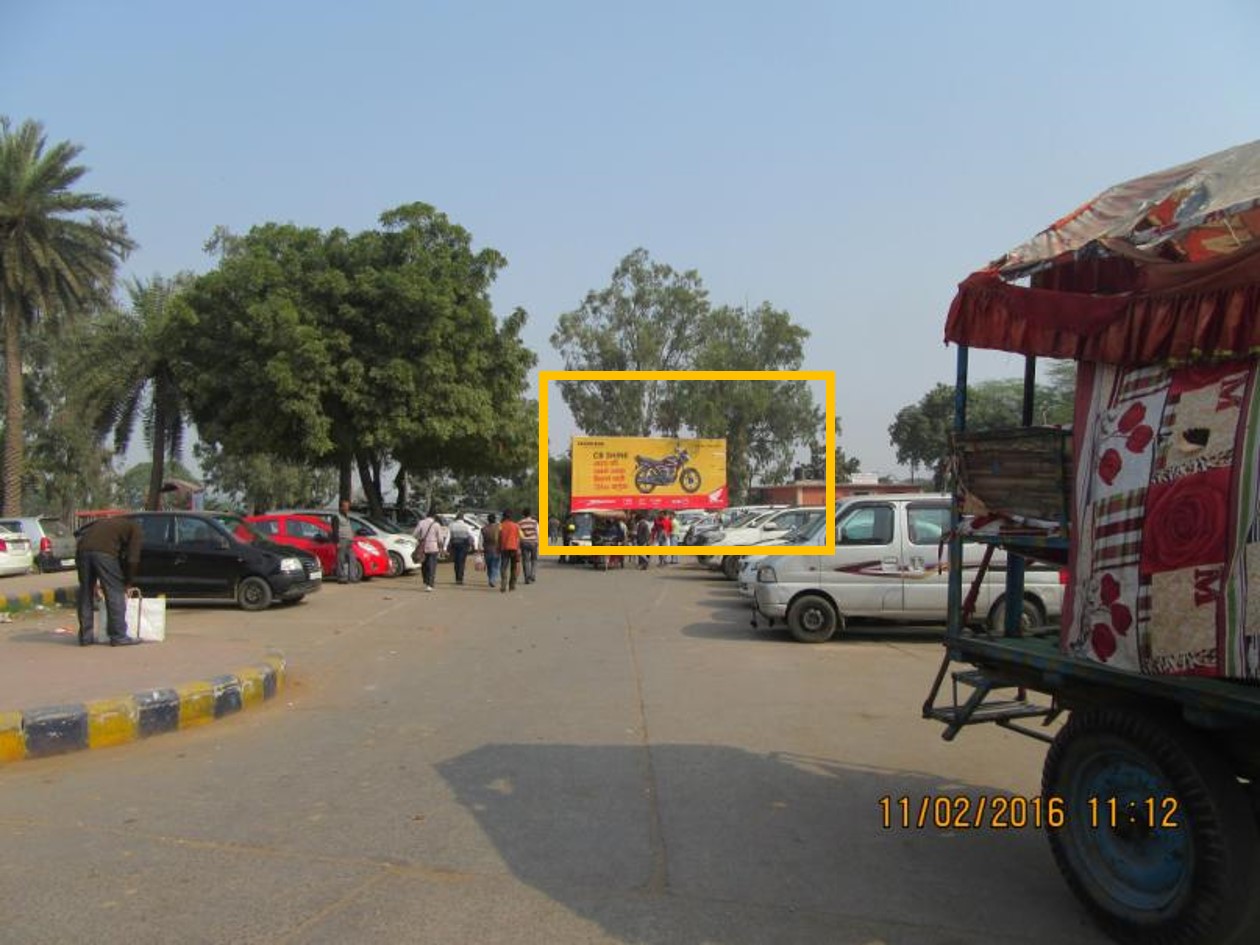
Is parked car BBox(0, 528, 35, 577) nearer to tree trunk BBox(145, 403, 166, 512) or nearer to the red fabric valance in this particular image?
tree trunk BBox(145, 403, 166, 512)

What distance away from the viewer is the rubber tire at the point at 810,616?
12.5m

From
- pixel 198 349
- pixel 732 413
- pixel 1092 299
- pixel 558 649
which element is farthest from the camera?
pixel 732 413

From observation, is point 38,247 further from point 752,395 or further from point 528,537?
point 752,395

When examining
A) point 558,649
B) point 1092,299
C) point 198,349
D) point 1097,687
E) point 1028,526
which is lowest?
point 558,649

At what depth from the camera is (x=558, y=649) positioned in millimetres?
11711

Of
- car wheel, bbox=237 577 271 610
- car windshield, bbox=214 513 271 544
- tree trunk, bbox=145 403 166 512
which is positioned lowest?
car wheel, bbox=237 577 271 610

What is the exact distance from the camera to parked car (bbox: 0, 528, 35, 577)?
909 inches

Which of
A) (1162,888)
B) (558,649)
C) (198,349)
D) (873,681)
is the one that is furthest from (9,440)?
(1162,888)

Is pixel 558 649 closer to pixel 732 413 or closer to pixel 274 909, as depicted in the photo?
pixel 274 909

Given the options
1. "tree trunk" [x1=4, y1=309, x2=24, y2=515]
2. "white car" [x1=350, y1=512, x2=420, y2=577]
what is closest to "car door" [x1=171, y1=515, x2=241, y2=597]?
"white car" [x1=350, y1=512, x2=420, y2=577]

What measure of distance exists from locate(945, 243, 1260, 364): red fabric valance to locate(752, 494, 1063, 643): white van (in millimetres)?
7839

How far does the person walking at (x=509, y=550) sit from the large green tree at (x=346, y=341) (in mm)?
7133

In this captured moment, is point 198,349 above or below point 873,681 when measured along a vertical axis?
above

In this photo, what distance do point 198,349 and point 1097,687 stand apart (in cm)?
2782
